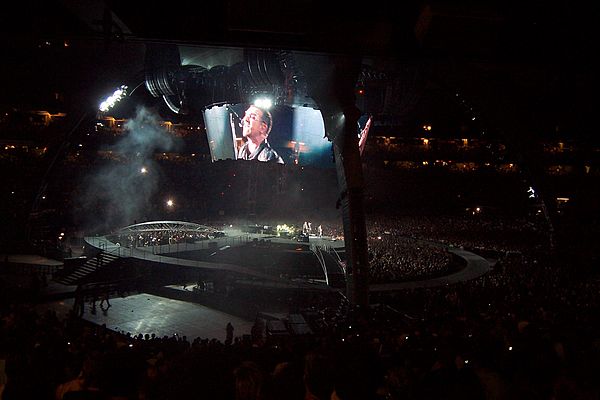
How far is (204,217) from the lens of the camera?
154 feet

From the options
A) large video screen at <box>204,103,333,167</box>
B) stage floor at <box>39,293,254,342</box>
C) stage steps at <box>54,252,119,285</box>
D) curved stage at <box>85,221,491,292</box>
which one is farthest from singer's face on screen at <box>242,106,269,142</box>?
stage floor at <box>39,293,254,342</box>

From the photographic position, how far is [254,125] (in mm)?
32500

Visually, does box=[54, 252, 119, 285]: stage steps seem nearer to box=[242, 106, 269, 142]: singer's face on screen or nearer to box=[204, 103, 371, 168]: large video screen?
box=[204, 103, 371, 168]: large video screen

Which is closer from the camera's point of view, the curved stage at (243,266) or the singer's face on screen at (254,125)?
the curved stage at (243,266)

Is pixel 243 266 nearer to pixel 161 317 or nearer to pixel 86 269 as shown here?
pixel 161 317

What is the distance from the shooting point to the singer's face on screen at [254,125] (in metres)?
32.2

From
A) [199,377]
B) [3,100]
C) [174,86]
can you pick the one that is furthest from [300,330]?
[3,100]

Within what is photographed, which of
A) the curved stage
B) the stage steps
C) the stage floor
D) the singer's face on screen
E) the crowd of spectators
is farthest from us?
the singer's face on screen

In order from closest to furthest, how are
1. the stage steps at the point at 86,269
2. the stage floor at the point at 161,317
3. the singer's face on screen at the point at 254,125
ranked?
the stage floor at the point at 161,317, the stage steps at the point at 86,269, the singer's face on screen at the point at 254,125

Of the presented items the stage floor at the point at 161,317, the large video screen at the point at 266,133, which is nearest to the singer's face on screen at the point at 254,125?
the large video screen at the point at 266,133

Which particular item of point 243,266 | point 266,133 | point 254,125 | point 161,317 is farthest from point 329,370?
point 266,133

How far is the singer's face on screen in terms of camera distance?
32.2 meters

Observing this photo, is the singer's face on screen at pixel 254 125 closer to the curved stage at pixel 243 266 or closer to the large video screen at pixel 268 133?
the large video screen at pixel 268 133

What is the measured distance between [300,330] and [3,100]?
5300 centimetres
